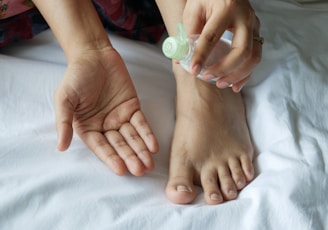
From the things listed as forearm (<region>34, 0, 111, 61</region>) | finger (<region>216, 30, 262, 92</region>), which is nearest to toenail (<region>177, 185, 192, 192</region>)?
finger (<region>216, 30, 262, 92</region>)

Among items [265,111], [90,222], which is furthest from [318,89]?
[90,222]

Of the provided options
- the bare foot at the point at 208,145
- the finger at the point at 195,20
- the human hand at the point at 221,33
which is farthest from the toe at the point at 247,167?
the finger at the point at 195,20

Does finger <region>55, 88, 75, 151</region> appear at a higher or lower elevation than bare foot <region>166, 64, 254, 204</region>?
higher

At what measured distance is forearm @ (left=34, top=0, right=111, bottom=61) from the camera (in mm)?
840

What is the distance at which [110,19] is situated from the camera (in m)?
0.96

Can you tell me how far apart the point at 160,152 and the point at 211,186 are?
4.4 inches

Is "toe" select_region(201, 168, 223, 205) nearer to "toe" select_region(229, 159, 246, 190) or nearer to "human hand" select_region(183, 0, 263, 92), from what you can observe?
"toe" select_region(229, 159, 246, 190)

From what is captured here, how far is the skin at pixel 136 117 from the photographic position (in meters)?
0.73

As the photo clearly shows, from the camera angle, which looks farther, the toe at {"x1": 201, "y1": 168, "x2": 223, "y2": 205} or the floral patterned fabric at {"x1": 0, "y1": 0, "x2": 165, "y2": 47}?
the floral patterned fabric at {"x1": 0, "y1": 0, "x2": 165, "y2": 47}

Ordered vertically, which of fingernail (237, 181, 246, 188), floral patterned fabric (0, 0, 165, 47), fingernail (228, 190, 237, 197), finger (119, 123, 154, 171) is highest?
floral patterned fabric (0, 0, 165, 47)

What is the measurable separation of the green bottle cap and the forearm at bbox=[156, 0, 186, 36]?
23 cm

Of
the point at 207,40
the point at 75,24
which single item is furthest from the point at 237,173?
the point at 75,24

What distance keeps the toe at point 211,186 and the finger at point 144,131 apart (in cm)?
9

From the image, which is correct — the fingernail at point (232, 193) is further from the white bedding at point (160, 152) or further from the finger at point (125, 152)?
the finger at point (125, 152)
